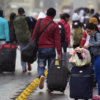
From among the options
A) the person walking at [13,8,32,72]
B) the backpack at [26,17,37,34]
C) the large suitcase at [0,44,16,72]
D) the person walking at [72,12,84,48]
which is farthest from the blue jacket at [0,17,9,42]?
the person walking at [72,12,84,48]

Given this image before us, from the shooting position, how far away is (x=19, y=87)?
7.36 metres

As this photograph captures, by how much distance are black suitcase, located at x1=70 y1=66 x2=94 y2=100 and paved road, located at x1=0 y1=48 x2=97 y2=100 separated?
0.90 m

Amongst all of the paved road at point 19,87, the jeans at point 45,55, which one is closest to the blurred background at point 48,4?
the paved road at point 19,87

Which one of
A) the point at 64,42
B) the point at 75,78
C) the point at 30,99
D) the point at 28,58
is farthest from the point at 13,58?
the point at 75,78

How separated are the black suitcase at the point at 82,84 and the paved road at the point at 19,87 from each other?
2.96ft

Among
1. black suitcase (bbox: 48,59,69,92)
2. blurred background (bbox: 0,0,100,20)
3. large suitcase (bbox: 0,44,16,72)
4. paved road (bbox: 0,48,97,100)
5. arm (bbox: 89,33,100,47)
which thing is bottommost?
paved road (bbox: 0,48,97,100)

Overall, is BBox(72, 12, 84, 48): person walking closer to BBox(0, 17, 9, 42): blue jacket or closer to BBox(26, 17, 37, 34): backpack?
BBox(26, 17, 37, 34): backpack

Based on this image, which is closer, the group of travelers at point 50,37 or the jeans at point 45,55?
the group of travelers at point 50,37

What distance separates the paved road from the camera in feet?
20.7

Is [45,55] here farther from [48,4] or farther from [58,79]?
[48,4]

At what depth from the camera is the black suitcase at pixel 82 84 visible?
17.5ft

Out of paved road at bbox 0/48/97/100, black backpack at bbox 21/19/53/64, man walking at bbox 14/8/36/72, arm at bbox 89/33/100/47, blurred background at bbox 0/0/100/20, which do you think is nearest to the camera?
arm at bbox 89/33/100/47

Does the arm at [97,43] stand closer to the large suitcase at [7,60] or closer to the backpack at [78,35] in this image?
the large suitcase at [7,60]

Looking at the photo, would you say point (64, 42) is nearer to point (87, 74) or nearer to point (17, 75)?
point (17, 75)
